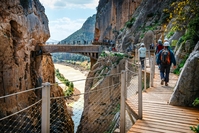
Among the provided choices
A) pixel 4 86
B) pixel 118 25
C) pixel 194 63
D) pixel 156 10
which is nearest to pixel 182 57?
pixel 194 63

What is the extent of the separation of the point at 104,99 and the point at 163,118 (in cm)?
931

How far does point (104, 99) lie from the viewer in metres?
14.7

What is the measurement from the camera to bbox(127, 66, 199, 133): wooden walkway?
494 centimetres

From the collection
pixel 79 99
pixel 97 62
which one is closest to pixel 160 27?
pixel 97 62

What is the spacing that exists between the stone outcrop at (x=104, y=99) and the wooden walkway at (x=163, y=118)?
597 cm

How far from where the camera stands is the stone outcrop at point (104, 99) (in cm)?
1359

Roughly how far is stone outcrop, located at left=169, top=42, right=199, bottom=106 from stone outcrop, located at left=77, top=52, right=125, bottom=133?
6.37 meters

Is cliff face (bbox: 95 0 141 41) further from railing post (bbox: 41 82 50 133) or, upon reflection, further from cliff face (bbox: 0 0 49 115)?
railing post (bbox: 41 82 50 133)

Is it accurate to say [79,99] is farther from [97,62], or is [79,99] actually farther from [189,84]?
[189,84]

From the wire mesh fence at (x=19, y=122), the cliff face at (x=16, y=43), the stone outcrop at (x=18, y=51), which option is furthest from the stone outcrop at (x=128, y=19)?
the wire mesh fence at (x=19, y=122)

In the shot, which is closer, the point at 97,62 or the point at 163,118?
the point at 163,118

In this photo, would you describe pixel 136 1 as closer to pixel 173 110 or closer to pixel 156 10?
pixel 156 10

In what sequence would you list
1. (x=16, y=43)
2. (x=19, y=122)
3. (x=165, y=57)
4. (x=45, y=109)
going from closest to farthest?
(x=45, y=109) < (x=165, y=57) < (x=19, y=122) < (x=16, y=43)

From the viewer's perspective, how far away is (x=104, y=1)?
49781mm
